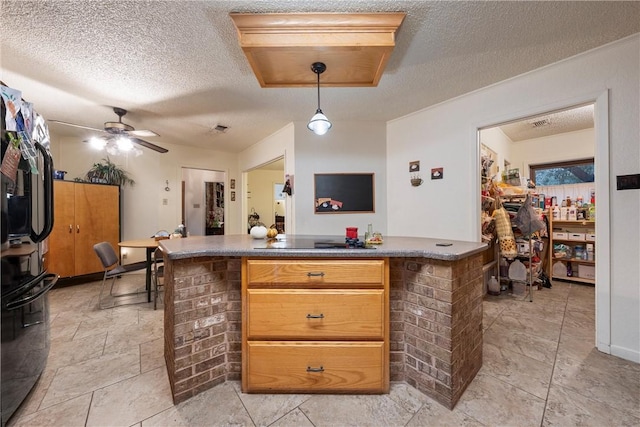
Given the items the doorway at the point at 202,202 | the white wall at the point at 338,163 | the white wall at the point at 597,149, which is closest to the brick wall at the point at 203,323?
the white wall at the point at 338,163

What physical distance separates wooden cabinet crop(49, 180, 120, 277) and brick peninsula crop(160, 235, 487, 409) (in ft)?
11.1

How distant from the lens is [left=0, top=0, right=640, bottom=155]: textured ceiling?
5.08 ft

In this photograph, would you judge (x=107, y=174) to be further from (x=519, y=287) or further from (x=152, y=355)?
Answer: (x=519, y=287)

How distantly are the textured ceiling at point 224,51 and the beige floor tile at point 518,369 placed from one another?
2370 mm

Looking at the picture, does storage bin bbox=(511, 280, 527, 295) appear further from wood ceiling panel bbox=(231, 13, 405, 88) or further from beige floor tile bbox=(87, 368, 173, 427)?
beige floor tile bbox=(87, 368, 173, 427)

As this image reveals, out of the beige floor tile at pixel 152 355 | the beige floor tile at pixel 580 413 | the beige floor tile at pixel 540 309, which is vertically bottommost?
the beige floor tile at pixel 580 413

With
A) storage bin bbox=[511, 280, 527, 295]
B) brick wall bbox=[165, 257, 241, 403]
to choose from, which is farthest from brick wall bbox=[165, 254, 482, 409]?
storage bin bbox=[511, 280, 527, 295]

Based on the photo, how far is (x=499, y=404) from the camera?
1.42m

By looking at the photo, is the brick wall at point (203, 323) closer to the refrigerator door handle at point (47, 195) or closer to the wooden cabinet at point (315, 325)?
the wooden cabinet at point (315, 325)

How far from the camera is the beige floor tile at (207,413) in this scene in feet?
Answer: 4.27

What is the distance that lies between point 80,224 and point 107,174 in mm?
880

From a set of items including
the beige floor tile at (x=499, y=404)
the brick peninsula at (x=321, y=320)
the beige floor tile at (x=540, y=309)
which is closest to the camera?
the beige floor tile at (x=499, y=404)

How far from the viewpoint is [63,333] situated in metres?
2.25

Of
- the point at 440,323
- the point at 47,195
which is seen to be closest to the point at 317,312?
the point at 440,323
